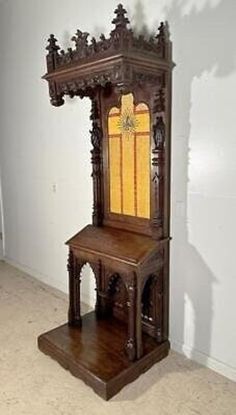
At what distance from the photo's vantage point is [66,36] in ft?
9.71

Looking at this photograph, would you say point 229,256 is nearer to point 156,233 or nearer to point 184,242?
point 184,242

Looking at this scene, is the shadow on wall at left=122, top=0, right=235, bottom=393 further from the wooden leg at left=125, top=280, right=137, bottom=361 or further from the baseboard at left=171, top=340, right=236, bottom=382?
the wooden leg at left=125, top=280, right=137, bottom=361

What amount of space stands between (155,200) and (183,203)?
7.3 inches

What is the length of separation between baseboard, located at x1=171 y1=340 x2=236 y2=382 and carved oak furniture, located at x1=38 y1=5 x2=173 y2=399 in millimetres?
96

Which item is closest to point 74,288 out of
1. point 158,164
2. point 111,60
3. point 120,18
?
point 158,164

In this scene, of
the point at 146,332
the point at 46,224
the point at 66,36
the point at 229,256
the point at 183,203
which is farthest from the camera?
the point at 46,224

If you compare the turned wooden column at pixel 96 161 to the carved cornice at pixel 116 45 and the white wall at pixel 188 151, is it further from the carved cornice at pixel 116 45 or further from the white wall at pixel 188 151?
the carved cornice at pixel 116 45

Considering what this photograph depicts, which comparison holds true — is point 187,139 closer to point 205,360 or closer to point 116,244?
point 116,244

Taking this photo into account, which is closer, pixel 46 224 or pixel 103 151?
pixel 103 151

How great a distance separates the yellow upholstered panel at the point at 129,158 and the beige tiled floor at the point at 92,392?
1067 mm

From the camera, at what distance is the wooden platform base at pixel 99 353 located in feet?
6.81

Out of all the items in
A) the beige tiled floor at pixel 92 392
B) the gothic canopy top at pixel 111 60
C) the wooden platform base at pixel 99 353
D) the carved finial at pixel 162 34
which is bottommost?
the beige tiled floor at pixel 92 392

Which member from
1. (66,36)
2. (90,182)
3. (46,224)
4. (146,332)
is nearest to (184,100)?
(90,182)

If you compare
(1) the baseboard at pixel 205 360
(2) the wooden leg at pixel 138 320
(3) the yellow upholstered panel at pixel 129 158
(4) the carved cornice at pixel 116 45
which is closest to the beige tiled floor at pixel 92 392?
(1) the baseboard at pixel 205 360
